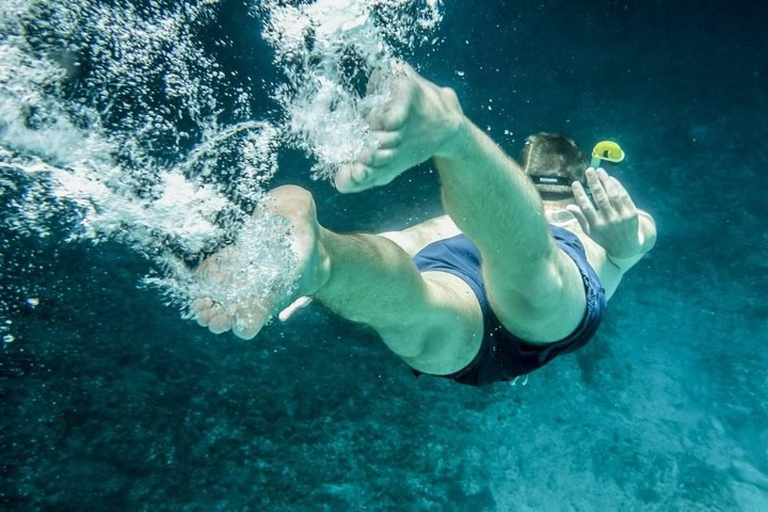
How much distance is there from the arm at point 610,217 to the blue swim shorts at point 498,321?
245 mm

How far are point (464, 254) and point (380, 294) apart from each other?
1024 mm

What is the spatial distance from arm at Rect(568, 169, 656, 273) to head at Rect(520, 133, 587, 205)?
174mm

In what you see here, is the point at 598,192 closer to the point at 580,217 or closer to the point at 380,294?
the point at 580,217

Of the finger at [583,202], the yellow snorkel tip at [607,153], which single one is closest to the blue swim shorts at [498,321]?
the finger at [583,202]

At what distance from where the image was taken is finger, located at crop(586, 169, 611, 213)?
287 cm

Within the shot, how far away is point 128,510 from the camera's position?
4566 millimetres

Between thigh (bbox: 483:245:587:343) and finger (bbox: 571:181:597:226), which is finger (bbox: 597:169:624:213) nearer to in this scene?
finger (bbox: 571:181:597:226)

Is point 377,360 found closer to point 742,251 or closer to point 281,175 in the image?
point 281,175

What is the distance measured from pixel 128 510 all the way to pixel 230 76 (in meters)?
4.15

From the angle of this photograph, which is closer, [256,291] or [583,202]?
[256,291]

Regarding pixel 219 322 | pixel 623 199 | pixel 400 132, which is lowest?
pixel 623 199

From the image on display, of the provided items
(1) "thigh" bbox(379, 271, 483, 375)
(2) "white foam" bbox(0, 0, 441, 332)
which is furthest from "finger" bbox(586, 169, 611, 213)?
(2) "white foam" bbox(0, 0, 441, 332)

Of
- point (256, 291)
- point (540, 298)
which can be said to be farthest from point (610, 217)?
point (256, 291)

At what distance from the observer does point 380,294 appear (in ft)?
6.03
